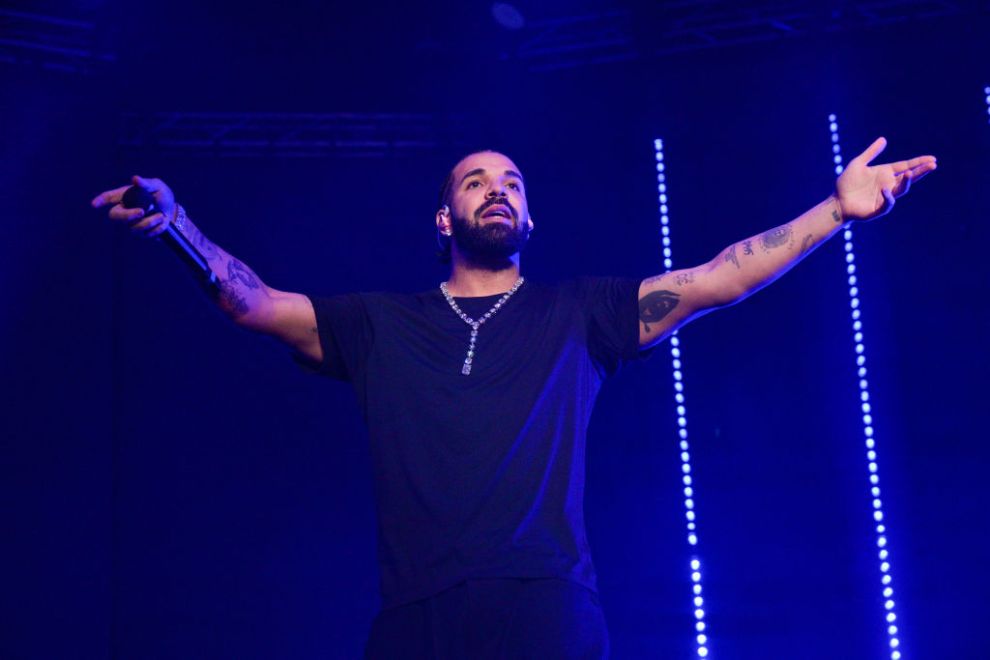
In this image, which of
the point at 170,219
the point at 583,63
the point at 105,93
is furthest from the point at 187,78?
the point at 170,219

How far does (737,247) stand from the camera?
239cm

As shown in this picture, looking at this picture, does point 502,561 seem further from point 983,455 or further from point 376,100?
point 376,100

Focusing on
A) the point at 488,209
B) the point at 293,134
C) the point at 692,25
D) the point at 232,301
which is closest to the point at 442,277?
the point at 293,134

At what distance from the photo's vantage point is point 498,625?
1.96 meters

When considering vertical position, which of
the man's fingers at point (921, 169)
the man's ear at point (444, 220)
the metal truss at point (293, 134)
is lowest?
the man's fingers at point (921, 169)

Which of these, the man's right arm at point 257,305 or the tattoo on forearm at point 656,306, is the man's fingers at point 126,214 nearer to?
the man's right arm at point 257,305

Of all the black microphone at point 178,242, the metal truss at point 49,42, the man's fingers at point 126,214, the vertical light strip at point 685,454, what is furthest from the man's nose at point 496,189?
the metal truss at point 49,42

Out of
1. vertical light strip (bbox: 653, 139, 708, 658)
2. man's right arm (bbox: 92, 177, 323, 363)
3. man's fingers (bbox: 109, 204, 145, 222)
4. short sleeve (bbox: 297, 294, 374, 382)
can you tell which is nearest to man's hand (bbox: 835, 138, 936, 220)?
short sleeve (bbox: 297, 294, 374, 382)

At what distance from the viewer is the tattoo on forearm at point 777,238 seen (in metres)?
2.32

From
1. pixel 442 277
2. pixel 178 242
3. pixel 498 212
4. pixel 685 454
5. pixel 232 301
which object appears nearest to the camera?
pixel 178 242

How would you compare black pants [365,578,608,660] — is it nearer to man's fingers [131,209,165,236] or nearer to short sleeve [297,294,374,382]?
short sleeve [297,294,374,382]

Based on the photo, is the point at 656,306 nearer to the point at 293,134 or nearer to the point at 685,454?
the point at 685,454

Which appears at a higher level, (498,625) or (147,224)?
(147,224)

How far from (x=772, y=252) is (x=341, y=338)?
102 centimetres
